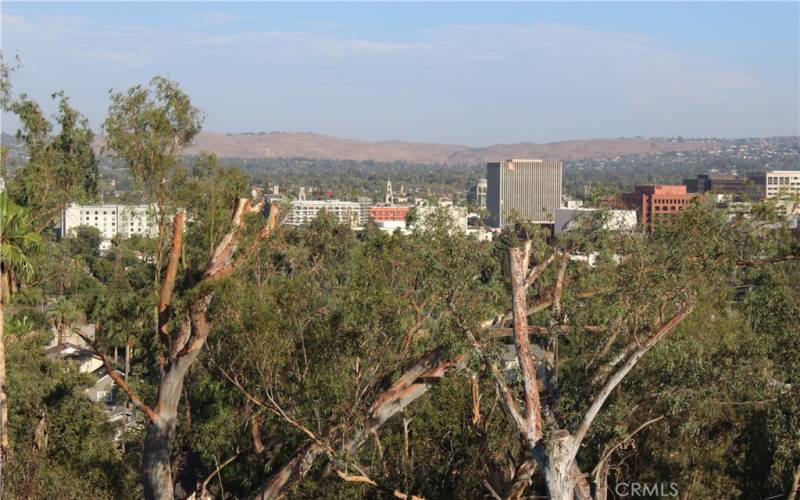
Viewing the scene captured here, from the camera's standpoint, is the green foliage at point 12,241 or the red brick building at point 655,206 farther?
the red brick building at point 655,206

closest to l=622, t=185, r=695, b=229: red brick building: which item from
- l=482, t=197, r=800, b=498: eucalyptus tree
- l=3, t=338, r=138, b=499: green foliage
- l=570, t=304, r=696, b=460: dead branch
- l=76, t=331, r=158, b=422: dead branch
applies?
l=482, t=197, r=800, b=498: eucalyptus tree

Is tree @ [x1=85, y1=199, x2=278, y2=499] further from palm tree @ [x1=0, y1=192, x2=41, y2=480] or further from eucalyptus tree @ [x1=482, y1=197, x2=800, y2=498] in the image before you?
eucalyptus tree @ [x1=482, y1=197, x2=800, y2=498]

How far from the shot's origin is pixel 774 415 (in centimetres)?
812

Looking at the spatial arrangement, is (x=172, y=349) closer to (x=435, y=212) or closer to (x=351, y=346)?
(x=351, y=346)

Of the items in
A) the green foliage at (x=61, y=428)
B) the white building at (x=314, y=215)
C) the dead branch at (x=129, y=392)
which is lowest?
the green foliage at (x=61, y=428)

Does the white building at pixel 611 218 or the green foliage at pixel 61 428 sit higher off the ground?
the white building at pixel 611 218

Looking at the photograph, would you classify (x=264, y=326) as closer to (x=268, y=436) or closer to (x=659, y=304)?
(x=268, y=436)

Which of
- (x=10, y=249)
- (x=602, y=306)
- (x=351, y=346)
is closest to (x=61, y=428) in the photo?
(x=10, y=249)

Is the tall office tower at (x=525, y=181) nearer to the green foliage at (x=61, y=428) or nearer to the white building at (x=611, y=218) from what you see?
the green foliage at (x=61, y=428)

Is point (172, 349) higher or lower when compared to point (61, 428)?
higher

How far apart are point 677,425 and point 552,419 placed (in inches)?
76.3

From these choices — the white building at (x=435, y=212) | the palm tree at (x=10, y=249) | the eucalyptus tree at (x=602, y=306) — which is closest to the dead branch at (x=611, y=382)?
the eucalyptus tree at (x=602, y=306)

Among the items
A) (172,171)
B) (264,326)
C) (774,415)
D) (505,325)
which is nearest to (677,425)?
(774,415)

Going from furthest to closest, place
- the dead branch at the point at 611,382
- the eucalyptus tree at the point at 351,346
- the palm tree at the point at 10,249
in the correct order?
the eucalyptus tree at the point at 351,346, the palm tree at the point at 10,249, the dead branch at the point at 611,382
